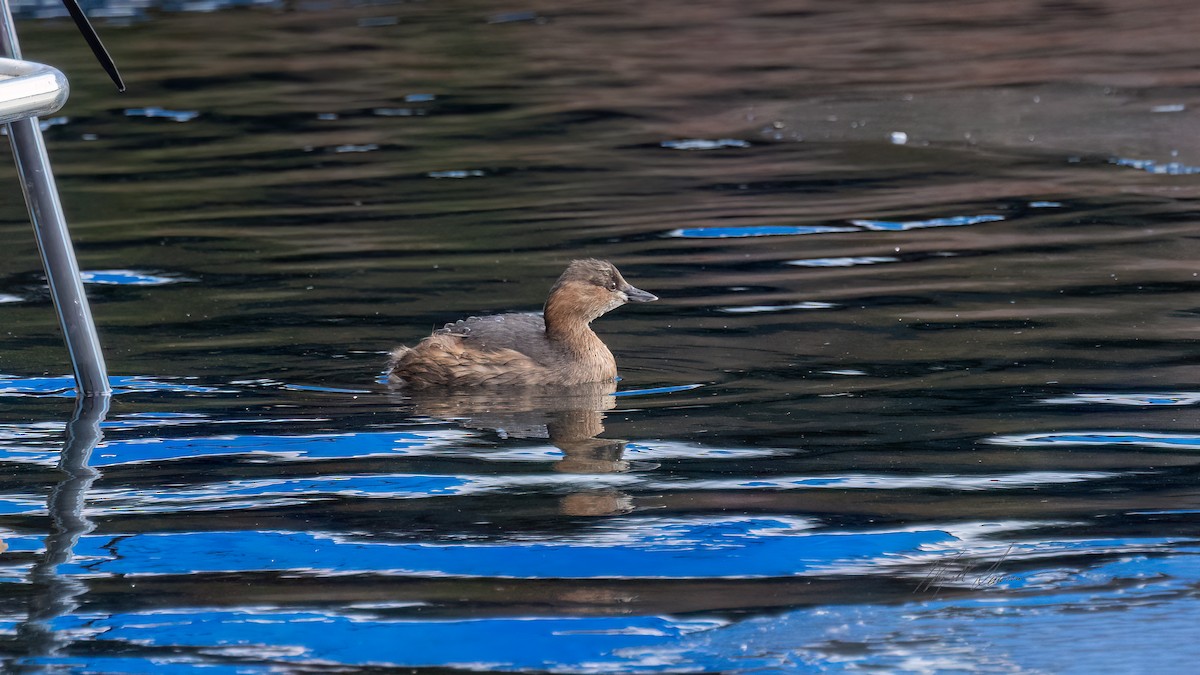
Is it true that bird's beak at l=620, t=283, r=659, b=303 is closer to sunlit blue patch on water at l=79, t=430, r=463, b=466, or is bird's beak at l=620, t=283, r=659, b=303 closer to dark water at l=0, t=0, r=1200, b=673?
dark water at l=0, t=0, r=1200, b=673

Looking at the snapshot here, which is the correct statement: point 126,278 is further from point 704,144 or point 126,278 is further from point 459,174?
point 704,144

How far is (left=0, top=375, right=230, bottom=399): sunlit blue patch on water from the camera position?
25.5ft

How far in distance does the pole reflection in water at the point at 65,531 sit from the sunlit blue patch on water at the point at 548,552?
7cm

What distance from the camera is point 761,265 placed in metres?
10.4

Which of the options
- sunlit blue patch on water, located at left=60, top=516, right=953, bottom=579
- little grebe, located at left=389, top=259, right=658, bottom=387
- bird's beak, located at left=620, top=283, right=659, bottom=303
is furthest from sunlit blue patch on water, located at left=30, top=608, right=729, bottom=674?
bird's beak, located at left=620, top=283, right=659, bottom=303

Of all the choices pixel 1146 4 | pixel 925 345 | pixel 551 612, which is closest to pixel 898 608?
pixel 551 612

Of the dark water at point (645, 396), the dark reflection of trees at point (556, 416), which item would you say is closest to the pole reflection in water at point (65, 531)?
the dark water at point (645, 396)

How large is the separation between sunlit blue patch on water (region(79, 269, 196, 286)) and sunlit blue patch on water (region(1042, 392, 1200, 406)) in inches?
201

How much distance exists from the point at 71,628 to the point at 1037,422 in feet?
12.1

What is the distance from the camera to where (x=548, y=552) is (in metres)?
5.40

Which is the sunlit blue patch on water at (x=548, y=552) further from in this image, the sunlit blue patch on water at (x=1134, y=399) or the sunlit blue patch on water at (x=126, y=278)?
the sunlit blue patch on water at (x=126, y=278)

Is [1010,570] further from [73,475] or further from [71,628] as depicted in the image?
[73,475]

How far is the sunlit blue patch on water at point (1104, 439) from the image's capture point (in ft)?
21.7

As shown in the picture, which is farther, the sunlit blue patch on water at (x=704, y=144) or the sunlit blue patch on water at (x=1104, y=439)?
the sunlit blue patch on water at (x=704, y=144)
